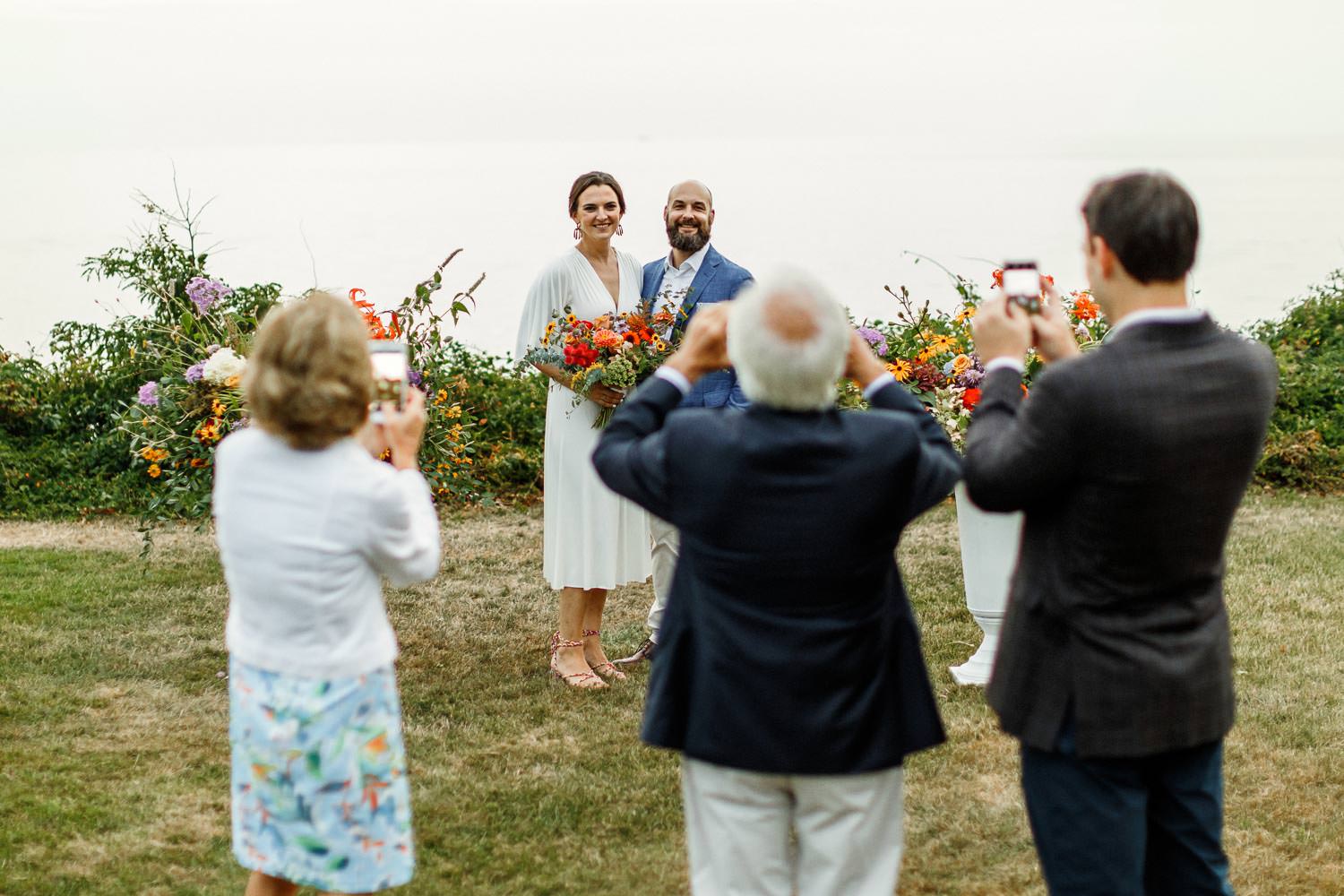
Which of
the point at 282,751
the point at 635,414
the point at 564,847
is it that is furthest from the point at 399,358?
the point at 564,847

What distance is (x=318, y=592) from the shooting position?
273cm

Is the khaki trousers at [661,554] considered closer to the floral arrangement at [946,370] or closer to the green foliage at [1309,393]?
the floral arrangement at [946,370]

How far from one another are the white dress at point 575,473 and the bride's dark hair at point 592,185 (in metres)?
0.23

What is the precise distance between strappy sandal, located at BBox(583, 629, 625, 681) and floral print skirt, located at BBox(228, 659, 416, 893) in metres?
2.96

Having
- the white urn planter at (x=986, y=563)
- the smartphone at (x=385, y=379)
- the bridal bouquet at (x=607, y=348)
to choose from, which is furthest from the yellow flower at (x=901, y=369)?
the smartphone at (x=385, y=379)

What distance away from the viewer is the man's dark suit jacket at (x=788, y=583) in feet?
8.18

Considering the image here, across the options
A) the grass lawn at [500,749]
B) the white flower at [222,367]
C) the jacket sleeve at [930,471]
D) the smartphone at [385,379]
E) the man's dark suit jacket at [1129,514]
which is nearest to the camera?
the man's dark suit jacket at [1129,514]

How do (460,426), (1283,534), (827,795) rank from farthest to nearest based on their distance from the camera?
(1283,534), (460,426), (827,795)

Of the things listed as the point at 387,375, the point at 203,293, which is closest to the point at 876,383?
the point at 387,375

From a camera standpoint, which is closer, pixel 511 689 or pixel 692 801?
pixel 692 801

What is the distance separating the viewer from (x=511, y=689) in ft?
18.8

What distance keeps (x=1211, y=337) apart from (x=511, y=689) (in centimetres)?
385

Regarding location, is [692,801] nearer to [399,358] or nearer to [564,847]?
[399,358]

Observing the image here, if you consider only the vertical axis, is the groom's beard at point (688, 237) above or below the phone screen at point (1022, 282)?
above
